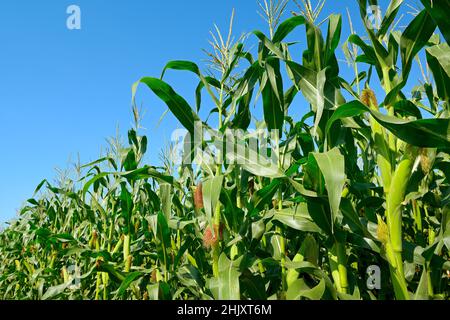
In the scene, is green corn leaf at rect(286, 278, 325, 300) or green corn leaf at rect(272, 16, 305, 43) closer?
green corn leaf at rect(286, 278, 325, 300)

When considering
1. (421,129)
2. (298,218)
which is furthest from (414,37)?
(298,218)

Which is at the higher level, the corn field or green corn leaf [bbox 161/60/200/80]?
green corn leaf [bbox 161/60/200/80]

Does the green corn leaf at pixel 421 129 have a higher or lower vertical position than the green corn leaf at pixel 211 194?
higher

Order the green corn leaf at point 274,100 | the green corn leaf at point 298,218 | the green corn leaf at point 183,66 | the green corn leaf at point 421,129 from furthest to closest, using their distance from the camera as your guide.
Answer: the green corn leaf at point 183,66
the green corn leaf at point 274,100
the green corn leaf at point 298,218
the green corn leaf at point 421,129

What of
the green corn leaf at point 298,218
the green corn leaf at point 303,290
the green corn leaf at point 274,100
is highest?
the green corn leaf at point 274,100

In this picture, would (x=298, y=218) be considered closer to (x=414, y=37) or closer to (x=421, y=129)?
(x=421, y=129)

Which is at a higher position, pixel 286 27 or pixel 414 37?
pixel 286 27

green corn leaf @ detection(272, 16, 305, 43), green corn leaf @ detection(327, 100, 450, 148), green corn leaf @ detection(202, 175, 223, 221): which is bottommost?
green corn leaf @ detection(202, 175, 223, 221)

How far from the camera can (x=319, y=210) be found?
1.52 m

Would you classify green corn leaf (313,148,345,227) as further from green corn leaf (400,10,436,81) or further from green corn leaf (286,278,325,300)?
green corn leaf (400,10,436,81)

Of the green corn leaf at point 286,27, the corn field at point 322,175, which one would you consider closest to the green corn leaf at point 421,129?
the corn field at point 322,175

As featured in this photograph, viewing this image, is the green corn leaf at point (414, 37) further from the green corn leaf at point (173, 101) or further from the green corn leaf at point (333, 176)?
the green corn leaf at point (173, 101)

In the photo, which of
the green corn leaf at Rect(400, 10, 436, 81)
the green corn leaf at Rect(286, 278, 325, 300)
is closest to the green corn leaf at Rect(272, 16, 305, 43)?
the green corn leaf at Rect(400, 10, 436, 81)
